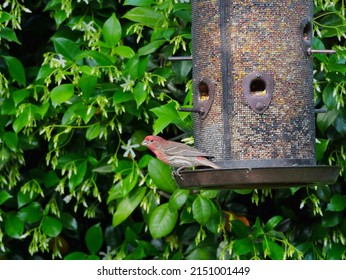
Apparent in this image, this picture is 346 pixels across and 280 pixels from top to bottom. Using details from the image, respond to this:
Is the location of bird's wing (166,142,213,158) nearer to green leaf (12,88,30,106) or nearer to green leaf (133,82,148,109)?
green leaf (133,82,148,109)

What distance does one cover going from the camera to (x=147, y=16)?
6.56m

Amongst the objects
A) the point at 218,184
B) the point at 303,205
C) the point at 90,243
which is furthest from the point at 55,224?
the point at 218,184

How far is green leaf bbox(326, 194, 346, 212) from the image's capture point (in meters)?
6.59

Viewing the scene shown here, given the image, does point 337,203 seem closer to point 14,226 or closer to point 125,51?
point 125,51

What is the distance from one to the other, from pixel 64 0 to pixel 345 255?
199cm

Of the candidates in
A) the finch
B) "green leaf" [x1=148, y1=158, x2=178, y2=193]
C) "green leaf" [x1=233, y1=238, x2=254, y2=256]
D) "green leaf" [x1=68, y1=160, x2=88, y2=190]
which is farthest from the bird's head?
"green leaf" [x1=233, y1=238, x2=254, y2=256]

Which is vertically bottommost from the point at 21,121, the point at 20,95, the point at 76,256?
the point at 76,256

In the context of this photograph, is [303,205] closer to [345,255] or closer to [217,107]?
[345,255]

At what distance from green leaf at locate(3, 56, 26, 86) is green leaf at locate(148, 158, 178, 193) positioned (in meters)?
0.92

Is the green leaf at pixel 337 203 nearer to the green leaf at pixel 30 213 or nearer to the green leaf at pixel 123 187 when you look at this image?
the green leaf at pixel 123 187

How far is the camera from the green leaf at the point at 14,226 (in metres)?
6.91

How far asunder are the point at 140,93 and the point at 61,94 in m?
0.42

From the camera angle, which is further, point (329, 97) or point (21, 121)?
point (21, 121)

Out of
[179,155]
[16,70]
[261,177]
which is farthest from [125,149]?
[261,177]
